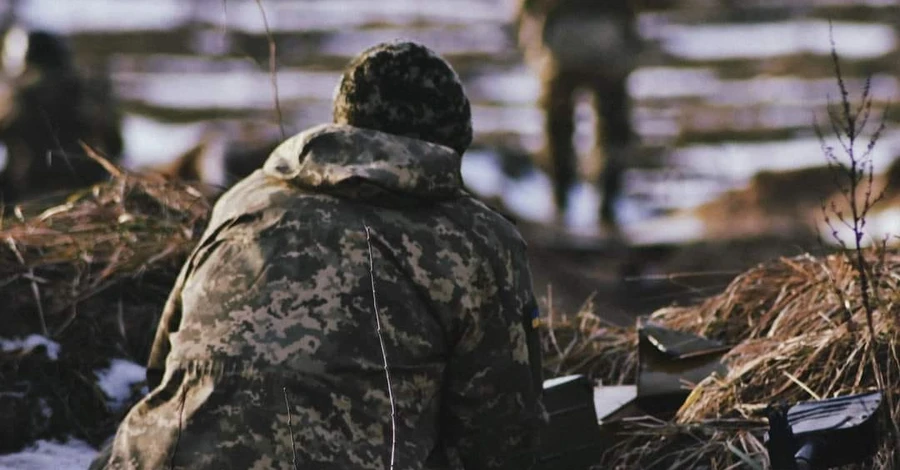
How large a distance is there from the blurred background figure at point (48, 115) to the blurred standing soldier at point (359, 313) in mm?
7328

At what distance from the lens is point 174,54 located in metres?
20.2

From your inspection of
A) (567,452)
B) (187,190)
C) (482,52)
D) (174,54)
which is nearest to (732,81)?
(482,52)

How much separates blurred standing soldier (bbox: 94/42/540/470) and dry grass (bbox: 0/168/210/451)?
52.4 inches

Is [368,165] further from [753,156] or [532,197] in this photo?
[753,156]

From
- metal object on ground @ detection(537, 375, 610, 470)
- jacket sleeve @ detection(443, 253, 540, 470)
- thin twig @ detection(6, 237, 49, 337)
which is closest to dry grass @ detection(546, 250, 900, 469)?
metal object on ground @ detection(537, 375, 610, 470)

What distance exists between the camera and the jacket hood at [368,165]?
13.9 ft

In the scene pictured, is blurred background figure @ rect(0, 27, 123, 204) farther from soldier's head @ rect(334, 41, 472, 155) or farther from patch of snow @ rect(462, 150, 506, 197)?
soldier's head @ rect(334, 41, 472, 155)

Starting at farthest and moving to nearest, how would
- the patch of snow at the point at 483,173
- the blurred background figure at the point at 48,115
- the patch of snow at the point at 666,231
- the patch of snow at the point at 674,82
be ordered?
the patch of snow at the point at 674,82 < the patch of snow at the point at 483,173 < the patch of snow at the point at 666,231 < the blurred background figure at the point at 48,115

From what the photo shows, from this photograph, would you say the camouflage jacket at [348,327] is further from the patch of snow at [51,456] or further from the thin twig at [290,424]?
the patch of snow at [51,456]

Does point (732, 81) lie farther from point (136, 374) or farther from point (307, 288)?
point (307, 288)

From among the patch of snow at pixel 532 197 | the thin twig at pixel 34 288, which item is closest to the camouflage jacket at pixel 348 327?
the thin twig at pixel 34 288

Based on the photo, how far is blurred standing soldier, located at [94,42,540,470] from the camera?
4129 millimetres

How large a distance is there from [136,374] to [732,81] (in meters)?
14.2

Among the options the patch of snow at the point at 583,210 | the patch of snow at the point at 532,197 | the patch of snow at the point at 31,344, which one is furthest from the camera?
the patch of snow at the point at 532,197
